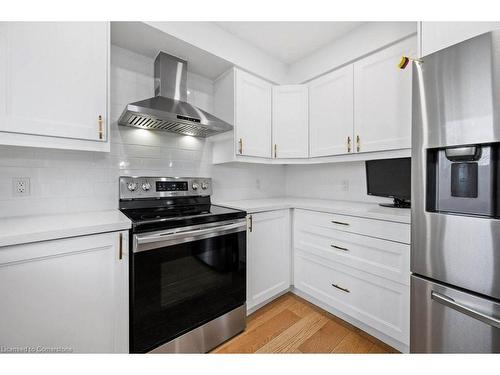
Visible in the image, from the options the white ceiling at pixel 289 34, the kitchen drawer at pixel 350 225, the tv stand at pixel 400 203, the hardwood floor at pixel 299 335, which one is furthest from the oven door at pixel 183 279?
the white ceiling at pixel 289 34

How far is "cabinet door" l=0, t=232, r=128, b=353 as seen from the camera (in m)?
0.99

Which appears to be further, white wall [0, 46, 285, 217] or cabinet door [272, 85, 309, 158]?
cabinet door [272, 85, 309, 158]

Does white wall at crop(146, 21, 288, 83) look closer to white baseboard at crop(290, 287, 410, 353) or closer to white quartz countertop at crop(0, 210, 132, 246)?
white quartz countertop at crop(0, 210, 132, 246)

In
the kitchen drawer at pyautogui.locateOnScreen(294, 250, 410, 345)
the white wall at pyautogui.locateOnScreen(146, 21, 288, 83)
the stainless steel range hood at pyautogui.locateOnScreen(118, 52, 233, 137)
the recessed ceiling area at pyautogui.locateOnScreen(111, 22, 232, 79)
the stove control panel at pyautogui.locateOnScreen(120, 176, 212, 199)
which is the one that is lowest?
the kitchen drawer at pyautogui.locateOnScreen(294, 250, 410, 345)

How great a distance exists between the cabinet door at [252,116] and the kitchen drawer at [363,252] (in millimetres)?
925

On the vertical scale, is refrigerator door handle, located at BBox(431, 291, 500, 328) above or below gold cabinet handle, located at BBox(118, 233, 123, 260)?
below

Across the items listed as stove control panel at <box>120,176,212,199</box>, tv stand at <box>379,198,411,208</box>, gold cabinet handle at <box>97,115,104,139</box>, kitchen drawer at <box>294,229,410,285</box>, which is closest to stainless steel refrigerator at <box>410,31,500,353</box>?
kitchen drawer at <box>294,229,410,285</box>

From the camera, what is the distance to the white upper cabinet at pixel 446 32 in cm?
99

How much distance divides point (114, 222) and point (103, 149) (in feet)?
1.64

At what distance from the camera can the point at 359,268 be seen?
167cm

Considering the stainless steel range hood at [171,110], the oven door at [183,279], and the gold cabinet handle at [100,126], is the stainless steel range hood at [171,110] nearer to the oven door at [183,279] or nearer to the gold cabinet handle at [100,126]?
the gold cabinet handle at [100,126]
